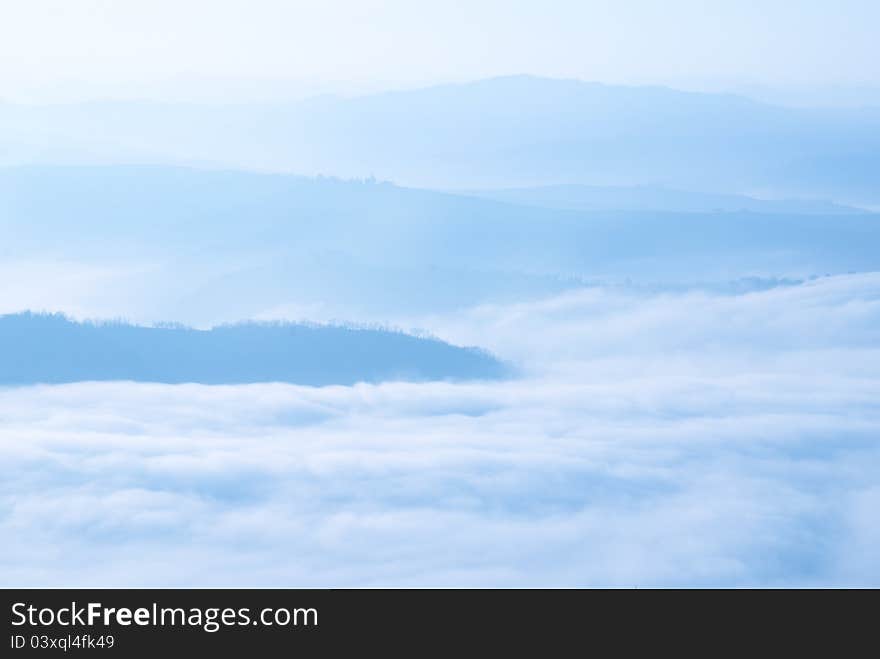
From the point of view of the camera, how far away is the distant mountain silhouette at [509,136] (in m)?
3.78

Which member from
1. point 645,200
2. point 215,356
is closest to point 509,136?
point 645,200

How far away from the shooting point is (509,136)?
12.8ft

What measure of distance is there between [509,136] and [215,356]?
156 centimetres

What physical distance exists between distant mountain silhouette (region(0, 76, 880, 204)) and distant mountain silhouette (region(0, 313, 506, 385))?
0.78 m

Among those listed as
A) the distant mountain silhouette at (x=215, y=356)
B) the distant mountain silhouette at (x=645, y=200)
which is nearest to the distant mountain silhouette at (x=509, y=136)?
the distant mountain silhouette at (x=645, y=200)

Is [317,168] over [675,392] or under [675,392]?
over

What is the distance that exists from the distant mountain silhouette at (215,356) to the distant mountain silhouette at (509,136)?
30.6 inches

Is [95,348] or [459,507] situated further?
[95,348]
